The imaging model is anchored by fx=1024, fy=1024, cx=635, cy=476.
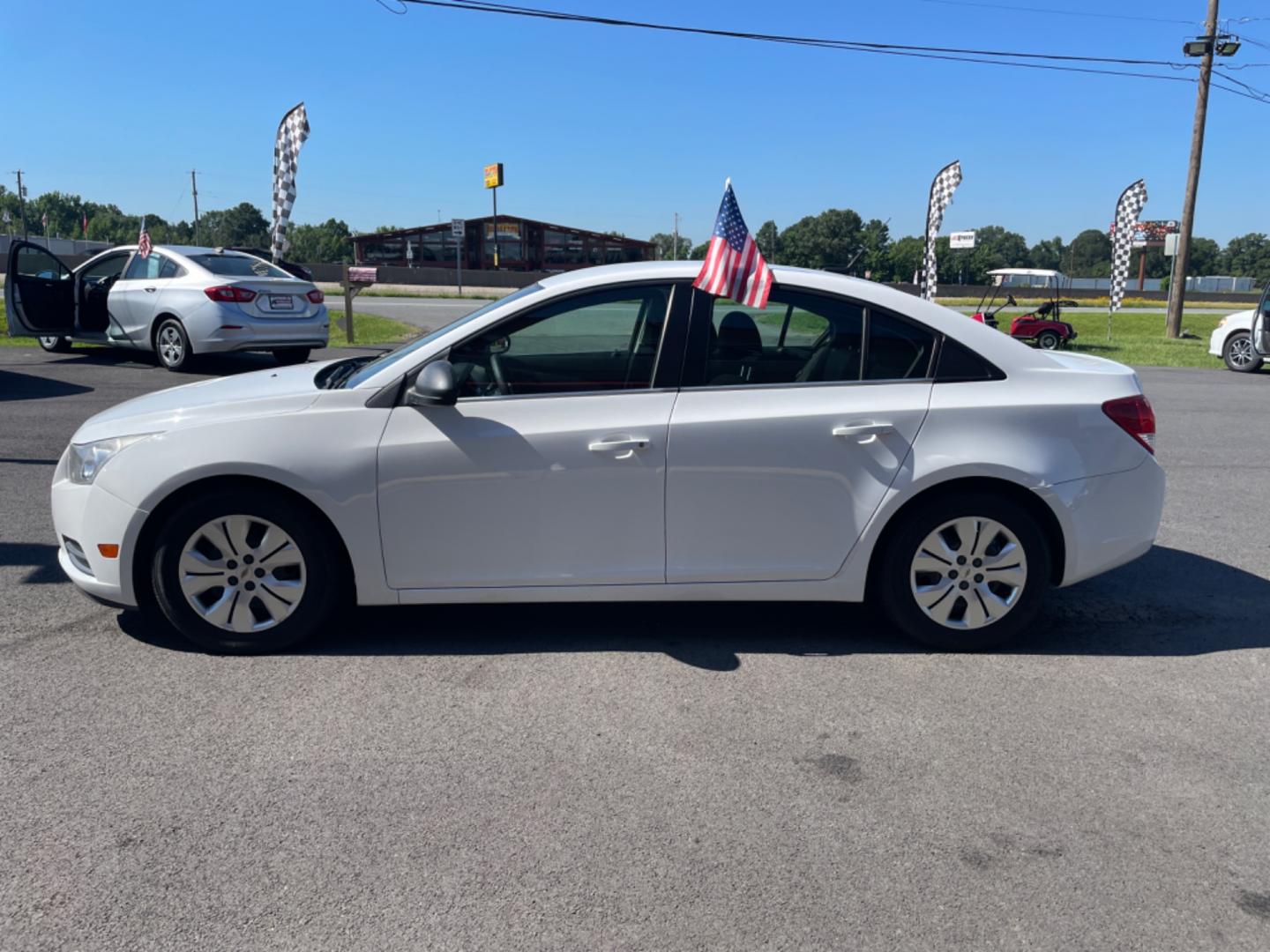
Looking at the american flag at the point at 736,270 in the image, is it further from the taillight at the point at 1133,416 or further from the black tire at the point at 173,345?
the black tire at the point at 173,345

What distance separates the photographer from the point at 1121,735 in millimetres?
3715

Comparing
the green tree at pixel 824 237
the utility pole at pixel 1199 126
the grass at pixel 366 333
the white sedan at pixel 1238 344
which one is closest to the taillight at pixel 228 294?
the grass at pixel 366 333

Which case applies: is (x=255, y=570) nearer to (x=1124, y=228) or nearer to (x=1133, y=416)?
(x=1133, y=416)

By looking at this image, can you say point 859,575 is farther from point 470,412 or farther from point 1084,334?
point 1084,334

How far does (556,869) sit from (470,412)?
198 centimetres

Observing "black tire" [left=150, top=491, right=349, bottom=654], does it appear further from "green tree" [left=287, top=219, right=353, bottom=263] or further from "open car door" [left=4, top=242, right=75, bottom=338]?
"green tree" [left=287, top=219, right=353, bottom=263]

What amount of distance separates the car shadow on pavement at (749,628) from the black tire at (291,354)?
9185mm

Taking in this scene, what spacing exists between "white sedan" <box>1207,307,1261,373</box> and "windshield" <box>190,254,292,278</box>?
52.4 ft

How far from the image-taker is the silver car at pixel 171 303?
40.9 feet

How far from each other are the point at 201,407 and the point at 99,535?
0.66m

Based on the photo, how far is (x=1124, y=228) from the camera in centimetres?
2902

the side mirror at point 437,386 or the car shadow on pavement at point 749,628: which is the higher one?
the side mirror at point 437,386

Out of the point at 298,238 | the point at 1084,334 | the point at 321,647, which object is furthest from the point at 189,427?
the point at 298,238

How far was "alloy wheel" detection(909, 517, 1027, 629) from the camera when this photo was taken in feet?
14.3
